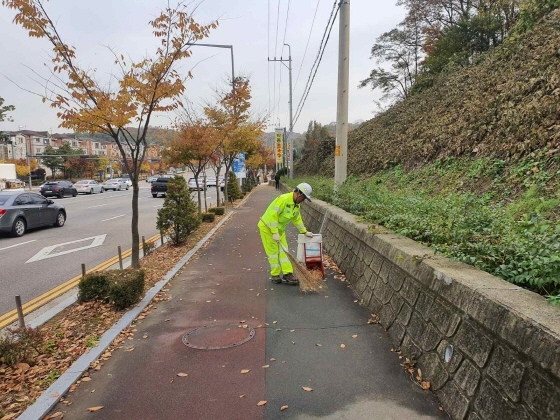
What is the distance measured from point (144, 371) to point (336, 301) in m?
2.63

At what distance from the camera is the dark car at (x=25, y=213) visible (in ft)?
38.7

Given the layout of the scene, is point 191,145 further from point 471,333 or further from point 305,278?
point 471,333

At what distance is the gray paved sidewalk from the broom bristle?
8.2 inches

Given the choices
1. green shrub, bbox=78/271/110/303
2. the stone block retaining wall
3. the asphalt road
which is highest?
the stone block retaining wall

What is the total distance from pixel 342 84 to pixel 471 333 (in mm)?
8548

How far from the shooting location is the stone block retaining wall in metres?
1.99

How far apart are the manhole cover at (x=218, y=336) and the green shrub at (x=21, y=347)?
1.43m

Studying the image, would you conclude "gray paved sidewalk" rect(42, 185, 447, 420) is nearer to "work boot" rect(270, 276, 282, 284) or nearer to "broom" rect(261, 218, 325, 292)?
"broom" rect(261, 218, 325, 292)

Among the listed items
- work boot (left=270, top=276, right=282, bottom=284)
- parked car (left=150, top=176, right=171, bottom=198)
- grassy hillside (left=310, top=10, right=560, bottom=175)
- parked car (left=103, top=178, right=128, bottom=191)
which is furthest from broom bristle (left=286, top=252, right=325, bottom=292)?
parked car (left=103, top=178, right=128, bottom=191)

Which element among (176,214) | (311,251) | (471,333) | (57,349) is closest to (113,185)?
(176,214)

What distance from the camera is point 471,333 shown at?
8.53 feet

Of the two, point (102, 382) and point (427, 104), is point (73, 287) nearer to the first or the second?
point (102, 382)

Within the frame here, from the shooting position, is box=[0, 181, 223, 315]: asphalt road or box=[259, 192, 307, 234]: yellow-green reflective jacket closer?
box=[259, 192, 307, 234]: yellow-green reflective jacket

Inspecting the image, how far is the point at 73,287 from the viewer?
22.2 feet
